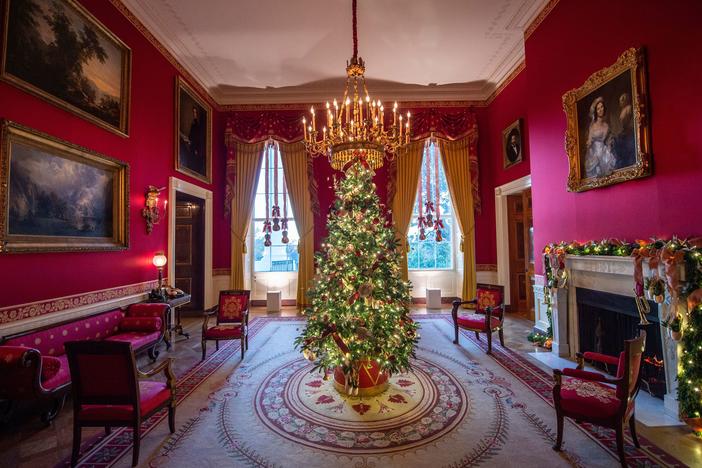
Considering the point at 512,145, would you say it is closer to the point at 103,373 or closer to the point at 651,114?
the point at 651,114

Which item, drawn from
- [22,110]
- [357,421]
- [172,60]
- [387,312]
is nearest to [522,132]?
[387,312]

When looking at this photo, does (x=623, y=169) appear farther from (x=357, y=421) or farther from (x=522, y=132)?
(x=357, y=421)

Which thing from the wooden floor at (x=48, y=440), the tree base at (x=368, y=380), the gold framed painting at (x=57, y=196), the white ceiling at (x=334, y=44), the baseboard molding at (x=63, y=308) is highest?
the white ceiling at (x=334, y=44)

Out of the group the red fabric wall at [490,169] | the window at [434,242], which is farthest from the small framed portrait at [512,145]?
the window at [434,242]

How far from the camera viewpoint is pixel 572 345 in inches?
182

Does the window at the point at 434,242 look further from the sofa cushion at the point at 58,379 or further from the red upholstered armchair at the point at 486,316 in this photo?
the sofa cushion at the point at 58,379

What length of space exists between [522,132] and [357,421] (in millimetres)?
6358

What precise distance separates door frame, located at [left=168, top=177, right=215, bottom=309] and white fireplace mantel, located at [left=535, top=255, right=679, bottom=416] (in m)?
6.70

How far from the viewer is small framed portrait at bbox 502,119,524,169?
262 inches

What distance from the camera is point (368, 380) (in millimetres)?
3602

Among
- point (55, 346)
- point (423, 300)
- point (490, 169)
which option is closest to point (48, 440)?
point (55, 346)

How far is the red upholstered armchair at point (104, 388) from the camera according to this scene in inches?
95.4

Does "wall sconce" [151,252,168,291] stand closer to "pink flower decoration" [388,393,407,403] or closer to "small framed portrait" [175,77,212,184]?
"small framed portrait" [175,77,212,184]

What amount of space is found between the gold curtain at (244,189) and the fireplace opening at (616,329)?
7.11m
